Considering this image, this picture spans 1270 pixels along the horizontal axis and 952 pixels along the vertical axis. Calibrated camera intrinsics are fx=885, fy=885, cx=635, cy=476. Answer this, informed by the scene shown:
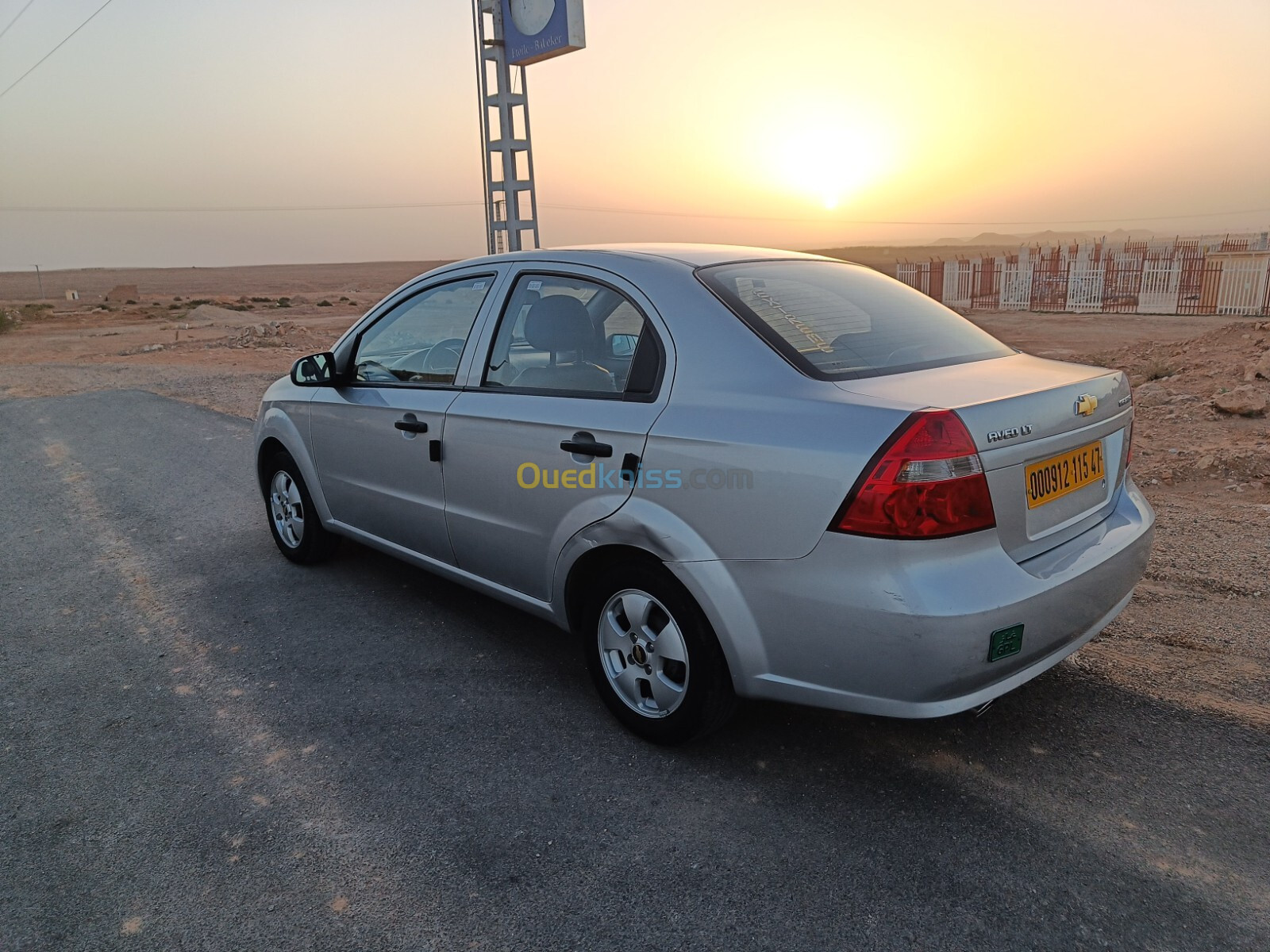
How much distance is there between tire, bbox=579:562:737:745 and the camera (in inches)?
113

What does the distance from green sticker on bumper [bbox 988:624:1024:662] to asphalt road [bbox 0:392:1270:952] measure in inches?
22.4

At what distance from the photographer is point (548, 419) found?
10.8 ft

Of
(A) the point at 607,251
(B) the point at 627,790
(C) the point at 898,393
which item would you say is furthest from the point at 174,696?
(C) the point at 898,393

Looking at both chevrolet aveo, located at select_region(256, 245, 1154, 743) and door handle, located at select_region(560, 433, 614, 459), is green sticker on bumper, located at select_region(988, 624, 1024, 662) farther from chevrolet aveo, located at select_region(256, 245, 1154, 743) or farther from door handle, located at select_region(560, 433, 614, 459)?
door handle, located at select_region(560, 433, 614, 459)

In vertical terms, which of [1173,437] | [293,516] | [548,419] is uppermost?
[548,419]

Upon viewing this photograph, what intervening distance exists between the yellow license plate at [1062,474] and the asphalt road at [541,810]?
941 mm

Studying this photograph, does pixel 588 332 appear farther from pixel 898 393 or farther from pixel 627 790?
pixel 627 790

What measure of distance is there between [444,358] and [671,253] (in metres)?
1.17

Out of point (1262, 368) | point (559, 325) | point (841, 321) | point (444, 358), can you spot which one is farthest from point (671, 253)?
point (1262, 368)

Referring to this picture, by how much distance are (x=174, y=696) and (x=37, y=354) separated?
76.2 feet

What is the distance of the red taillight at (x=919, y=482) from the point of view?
7.87ft

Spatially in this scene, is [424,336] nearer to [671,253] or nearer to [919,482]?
[671,253]

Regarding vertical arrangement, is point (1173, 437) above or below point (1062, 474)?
below

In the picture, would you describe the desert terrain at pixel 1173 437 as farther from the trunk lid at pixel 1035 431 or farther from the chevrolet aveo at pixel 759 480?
the trunk lid at pixel 1035 431
